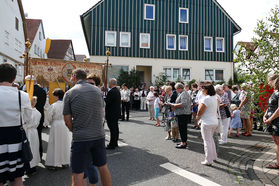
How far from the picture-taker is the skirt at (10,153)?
2.71m

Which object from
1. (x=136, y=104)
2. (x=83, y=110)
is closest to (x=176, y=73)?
(x=136, y=104)

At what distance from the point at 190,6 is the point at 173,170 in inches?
842

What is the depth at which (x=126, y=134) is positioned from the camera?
27.6 ft

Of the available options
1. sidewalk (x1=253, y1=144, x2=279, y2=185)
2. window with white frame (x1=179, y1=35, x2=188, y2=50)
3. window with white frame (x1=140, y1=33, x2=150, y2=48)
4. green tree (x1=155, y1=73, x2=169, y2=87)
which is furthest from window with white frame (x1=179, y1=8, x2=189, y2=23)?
sidewalk (x1=253, y1=144, x2=279, y2=185)

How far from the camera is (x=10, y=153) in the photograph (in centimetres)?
275

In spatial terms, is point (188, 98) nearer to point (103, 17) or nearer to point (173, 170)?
point (173, 170)

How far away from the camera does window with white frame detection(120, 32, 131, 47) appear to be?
21047mm

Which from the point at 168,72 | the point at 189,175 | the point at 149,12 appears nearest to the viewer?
the point at 189,175

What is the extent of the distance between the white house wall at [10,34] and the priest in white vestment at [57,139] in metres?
13.3

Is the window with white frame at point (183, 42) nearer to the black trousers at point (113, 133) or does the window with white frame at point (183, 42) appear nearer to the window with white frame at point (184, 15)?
the window with white frame at point (184, 15)

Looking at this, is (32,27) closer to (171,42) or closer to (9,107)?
(171,42)

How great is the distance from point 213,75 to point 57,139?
21.1 meters

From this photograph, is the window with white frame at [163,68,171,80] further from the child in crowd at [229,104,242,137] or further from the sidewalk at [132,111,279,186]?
the sidewalk at [132,111,279,186]

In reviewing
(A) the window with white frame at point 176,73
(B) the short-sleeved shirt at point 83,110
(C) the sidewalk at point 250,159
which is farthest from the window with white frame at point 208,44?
(B) the short-sleeved shirt at point 83,110
